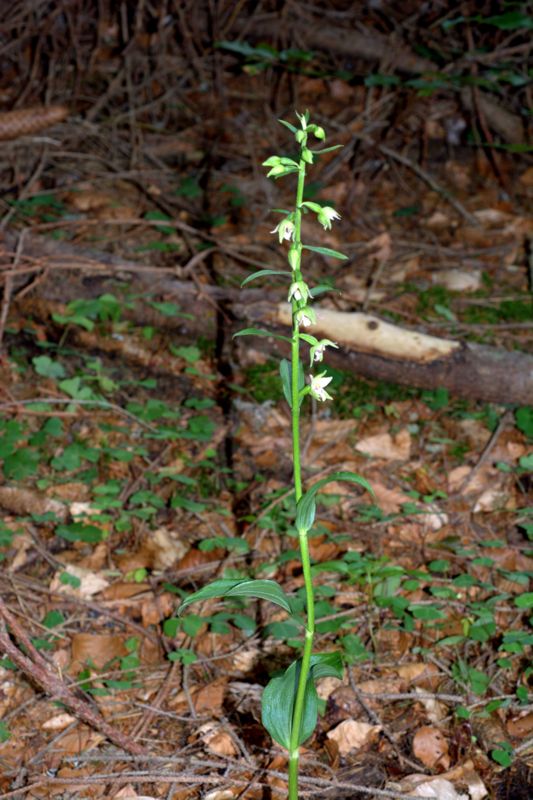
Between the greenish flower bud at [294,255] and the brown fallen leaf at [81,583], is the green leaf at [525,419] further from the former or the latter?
the greenish flower bud at [294,255]

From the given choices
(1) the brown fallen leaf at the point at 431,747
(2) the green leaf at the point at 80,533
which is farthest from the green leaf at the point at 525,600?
(2) the green leaf at the point at 80,533

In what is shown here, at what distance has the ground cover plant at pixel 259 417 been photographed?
2234 mm

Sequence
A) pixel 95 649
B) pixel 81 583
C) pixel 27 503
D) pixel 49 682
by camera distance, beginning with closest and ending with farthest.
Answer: pixel 49 682
pixel 95 649
pixel 81 583
pixel 27 503

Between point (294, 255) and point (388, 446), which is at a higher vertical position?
point (294, 255)

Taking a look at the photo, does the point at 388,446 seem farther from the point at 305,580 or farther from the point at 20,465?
the point at 305,580

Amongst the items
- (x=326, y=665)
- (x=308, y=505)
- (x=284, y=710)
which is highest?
(x=308, y=505)

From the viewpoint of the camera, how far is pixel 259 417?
389cm

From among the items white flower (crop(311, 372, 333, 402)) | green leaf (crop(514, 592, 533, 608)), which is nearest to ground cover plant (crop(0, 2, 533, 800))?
white flower (crop(311, 372, 333, 402))

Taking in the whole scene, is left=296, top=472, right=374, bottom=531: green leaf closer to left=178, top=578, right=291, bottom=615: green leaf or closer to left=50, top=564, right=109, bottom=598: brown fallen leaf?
left=178, top=578, right=291, bottom=615: green leaf

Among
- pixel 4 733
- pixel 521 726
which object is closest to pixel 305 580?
pixel 521 726

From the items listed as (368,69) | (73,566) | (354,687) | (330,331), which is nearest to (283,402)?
(330,331)

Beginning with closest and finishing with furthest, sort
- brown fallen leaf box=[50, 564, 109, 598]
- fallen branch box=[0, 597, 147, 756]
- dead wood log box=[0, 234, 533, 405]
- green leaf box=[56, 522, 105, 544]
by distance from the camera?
fallen branch box=[0, 597, 147, 756], brown fallen leaf box=[50, 564, 109, 598], green leaf box=[56, 522, 105, 544], dead wood log box=[0, 234, 533, 405]

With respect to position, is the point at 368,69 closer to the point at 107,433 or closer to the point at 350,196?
the point at 350,196

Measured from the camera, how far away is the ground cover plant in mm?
2234
